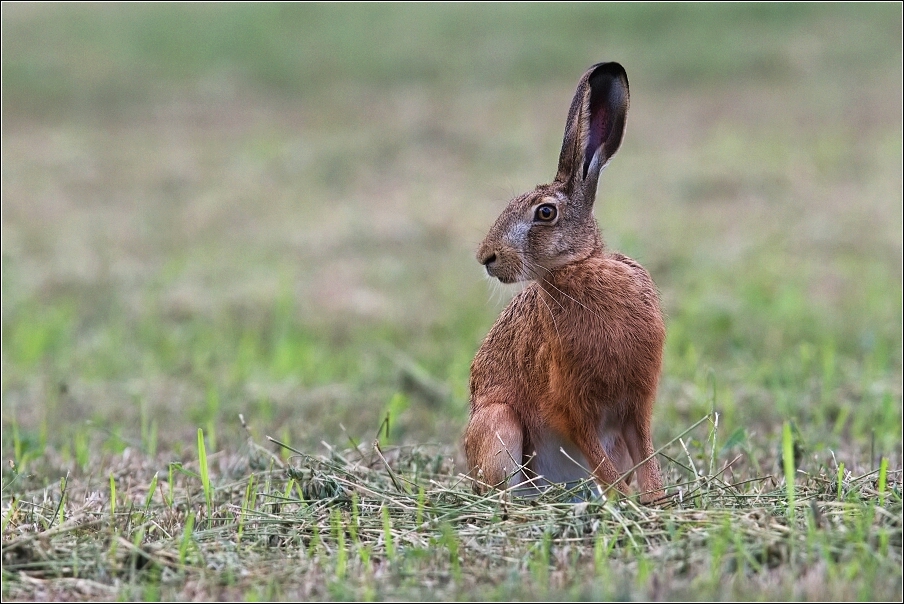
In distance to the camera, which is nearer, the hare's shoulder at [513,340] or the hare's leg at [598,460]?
the hare's leg at [598,460]

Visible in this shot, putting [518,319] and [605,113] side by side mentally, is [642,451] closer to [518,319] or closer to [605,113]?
[518,319]

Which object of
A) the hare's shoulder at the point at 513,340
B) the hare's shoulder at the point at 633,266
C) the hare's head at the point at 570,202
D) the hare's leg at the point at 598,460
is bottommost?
the hare's leg at the point at 598,460

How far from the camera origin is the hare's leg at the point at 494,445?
15.3 feet

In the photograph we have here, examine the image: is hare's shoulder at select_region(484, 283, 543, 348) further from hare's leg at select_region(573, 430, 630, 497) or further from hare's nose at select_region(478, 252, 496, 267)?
hare's leg at select_region(573, 430, 630, 497)

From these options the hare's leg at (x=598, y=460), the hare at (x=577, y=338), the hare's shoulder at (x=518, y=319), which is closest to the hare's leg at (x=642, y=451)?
the hare at (x=577, y=338)

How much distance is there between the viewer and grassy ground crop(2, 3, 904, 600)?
3893 mm

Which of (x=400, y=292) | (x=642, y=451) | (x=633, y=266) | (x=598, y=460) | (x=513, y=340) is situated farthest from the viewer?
(x=400, y=292)

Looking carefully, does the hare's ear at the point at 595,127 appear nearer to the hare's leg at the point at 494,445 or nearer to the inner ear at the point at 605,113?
the inner ear at the point at 605,113

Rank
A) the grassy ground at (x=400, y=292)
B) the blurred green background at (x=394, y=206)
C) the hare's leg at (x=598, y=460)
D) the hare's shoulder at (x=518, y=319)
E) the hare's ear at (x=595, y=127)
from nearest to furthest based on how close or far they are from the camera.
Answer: the grassy ground at (x=400, y=292) → the hare's leg at (x=598, y=460) → the hare's ear at (x=595, y=127) → the hare's shoulder at (x=518, y=319) → the blurred green background at (x=394, y=206)

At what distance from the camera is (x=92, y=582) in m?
3.73

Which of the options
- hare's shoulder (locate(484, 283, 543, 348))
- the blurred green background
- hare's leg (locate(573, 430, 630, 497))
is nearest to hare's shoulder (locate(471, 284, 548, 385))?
hare's shoulder (locate(484, 283, 543, 348))

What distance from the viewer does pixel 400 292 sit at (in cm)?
1150

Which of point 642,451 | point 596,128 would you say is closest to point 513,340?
point 642,451

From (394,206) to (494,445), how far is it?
11129 millimetres
